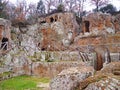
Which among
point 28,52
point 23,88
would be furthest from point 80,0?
point 23,88

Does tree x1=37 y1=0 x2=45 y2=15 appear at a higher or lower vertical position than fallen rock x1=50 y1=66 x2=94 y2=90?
higher

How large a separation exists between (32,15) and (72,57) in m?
39.1

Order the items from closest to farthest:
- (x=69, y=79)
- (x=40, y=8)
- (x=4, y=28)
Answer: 1. (x=69, y=79)
2. (x=4, y=28)
3. (x=40, y=8)

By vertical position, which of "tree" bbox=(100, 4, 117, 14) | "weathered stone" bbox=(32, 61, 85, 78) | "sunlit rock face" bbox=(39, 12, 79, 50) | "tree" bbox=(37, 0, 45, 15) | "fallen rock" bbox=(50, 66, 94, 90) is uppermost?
"tree" bbox=(37, 0, 45, 15)

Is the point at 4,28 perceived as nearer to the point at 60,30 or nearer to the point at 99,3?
the point at 60,30

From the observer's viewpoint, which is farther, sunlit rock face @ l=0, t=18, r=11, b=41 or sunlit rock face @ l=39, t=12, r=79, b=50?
sunlit rock face @ l=39, t=12, r=79, b=50

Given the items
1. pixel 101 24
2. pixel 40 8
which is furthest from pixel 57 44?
pixel 40 8

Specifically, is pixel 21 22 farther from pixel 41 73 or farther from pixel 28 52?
pixel 41 73

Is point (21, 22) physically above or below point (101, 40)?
above

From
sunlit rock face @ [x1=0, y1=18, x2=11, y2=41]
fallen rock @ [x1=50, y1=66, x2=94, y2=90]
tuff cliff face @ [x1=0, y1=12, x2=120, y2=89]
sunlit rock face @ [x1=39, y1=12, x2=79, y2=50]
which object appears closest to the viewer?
fallen rock @ [x1=50, y1=66, x2=94, y2=90]

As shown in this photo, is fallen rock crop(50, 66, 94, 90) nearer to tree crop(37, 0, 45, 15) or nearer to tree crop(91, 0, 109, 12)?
tree crop(91, 0, 109, 12)

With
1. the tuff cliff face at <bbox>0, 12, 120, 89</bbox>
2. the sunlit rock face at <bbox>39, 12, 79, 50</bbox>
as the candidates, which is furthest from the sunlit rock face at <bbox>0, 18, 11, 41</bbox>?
the sunlit rock face at <bbox>39, 12, 79, 50</bbox>

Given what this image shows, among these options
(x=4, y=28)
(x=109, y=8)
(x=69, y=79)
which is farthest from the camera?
(x=109, y=8)

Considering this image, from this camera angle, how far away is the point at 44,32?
131 ft
